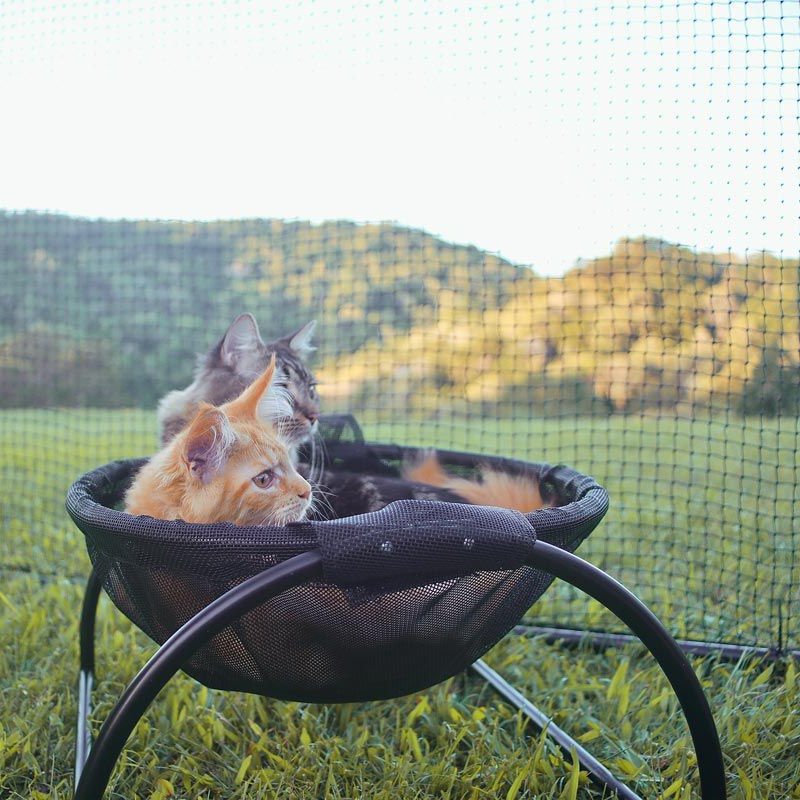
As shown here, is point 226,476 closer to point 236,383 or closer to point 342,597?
point 342,597

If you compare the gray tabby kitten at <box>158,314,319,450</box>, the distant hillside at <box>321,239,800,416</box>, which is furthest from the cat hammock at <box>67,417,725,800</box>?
the distant hillside at <box>321,239,800,416</box>

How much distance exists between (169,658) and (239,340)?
975mm

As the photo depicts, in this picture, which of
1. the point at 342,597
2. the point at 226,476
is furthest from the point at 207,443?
the point at 342,597

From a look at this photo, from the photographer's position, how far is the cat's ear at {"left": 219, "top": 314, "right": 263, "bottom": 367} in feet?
5.33

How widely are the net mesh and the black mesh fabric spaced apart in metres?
1.07

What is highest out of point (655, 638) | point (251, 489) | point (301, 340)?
point (301, 340)

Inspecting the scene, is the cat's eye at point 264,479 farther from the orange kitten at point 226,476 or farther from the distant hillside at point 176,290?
the distant hillside at point 176,290

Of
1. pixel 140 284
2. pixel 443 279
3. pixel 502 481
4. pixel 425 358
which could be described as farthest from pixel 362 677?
pixel 140 284

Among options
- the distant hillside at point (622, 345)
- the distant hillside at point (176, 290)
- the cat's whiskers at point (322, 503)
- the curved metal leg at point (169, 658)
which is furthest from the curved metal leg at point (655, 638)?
the distant hillside at point (176, 290)

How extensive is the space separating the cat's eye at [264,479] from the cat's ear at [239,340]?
55cm

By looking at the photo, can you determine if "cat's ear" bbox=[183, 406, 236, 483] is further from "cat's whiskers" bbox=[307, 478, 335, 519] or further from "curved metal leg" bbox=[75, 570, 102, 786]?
"curved metal leg" bbox=[75, 570, 102, 786]

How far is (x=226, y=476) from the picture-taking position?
3.58 feet

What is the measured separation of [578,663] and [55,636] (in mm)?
1309

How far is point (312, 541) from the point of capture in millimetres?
820
